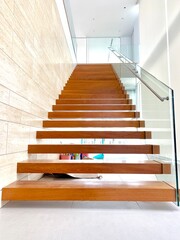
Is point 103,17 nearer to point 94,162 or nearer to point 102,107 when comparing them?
point 102,107

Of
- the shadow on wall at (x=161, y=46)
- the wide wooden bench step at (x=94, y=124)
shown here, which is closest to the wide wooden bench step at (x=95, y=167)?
the wide wooden bench step at (x=94, y=124)

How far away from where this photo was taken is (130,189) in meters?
1.63

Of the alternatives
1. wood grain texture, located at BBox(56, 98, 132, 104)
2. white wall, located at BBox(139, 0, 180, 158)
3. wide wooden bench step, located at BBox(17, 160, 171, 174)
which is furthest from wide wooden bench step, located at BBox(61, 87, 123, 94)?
wide wooden bench step, located at BBox(17, 160, 171, 174)

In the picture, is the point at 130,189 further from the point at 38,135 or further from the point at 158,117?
the point at 38,135

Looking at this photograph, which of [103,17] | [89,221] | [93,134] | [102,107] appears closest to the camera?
[89,221]

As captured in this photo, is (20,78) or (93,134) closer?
(20,78)

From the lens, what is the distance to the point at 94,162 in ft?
6.58

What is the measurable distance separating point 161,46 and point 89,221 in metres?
4.33

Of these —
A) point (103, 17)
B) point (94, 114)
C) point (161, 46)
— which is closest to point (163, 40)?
point (161, 46)

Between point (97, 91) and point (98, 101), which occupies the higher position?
point (97, 91)

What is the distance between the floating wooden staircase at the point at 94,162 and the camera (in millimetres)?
1630

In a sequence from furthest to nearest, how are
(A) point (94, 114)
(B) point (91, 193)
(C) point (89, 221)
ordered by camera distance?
(A) point (94, 114) < (B) point (91, 193) < (C) point (89, 221)

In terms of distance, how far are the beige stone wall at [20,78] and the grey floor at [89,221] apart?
15.3 inches

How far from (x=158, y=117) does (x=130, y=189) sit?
3.48 feet
